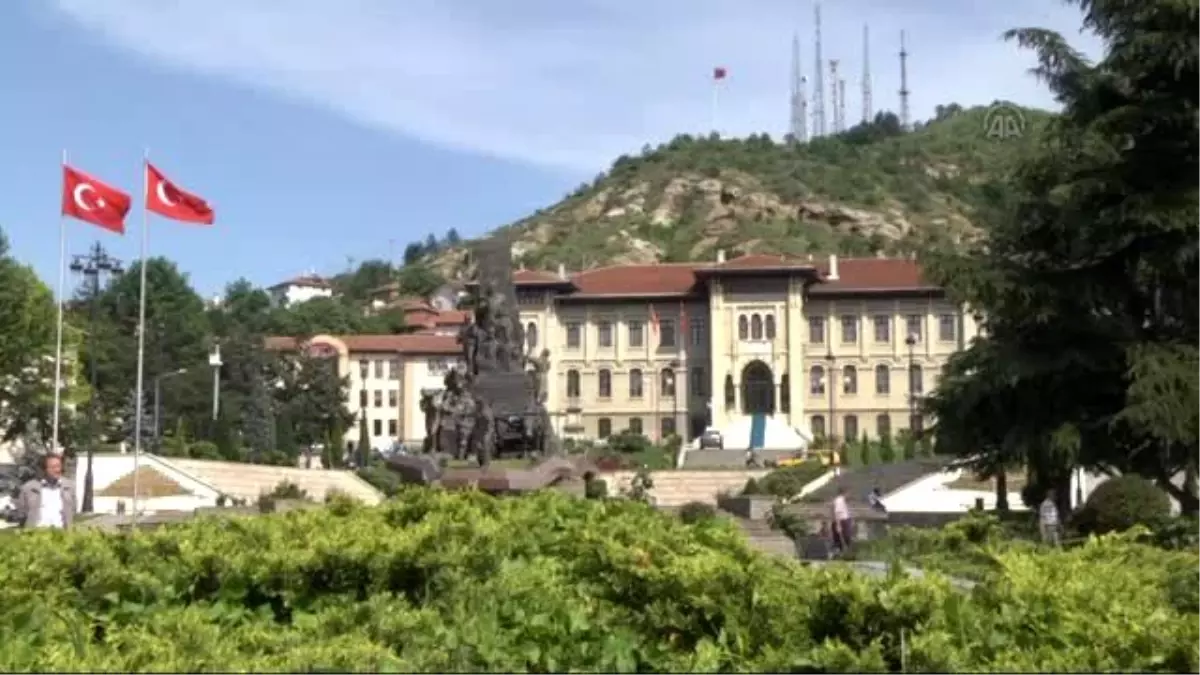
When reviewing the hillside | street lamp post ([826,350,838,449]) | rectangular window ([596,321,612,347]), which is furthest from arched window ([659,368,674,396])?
the hillside

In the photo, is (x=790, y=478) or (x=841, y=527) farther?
Answer: (x=790, y=478)

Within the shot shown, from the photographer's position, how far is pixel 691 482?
51156mm

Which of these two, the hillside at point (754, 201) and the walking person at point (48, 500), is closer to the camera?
the walking person at point (48, 500)

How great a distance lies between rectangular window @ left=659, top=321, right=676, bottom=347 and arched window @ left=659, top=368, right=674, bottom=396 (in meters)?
1.54

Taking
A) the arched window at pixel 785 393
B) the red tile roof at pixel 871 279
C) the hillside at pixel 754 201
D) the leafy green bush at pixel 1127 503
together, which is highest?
the hillside at pixel 754 201

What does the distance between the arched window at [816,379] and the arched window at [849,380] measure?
1.18m

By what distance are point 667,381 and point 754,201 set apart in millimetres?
53360

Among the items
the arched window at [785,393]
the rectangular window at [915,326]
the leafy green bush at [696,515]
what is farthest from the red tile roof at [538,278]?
the leafy green bush at [696,515]

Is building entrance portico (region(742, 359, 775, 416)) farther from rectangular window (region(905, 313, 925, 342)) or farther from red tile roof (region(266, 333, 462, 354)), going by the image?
red tile roof (region(266, 333, 462, 354))

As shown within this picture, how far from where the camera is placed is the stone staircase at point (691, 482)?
4953 centimetres

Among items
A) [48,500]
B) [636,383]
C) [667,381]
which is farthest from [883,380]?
[48,500]

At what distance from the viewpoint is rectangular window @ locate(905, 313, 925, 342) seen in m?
82.5

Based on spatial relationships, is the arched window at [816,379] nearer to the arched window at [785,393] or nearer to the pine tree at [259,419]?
the arched window at [785,393]

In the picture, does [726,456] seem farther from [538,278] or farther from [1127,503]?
[1127,503]
